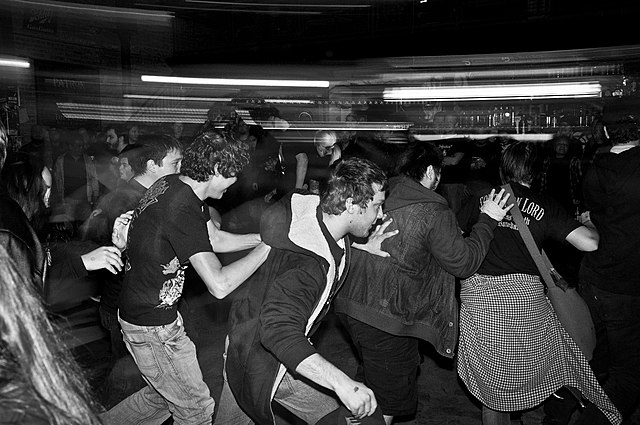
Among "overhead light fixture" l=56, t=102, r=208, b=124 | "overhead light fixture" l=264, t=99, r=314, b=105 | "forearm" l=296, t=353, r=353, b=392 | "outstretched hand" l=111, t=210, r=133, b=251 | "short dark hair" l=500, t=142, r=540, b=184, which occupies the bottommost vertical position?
"forearm" l=296, t=353, r=353, b=392

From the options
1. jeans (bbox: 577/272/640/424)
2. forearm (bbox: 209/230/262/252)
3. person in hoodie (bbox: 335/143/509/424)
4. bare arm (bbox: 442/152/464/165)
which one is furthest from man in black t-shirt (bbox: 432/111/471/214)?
forearm (bbox: 209/230/262/252)

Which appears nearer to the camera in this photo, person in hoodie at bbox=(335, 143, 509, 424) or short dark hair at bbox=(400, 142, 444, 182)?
person in hoodie at bbox=(335, 143, 509, 424)

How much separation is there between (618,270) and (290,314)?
8.52ft

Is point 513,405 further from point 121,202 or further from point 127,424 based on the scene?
point 121,202

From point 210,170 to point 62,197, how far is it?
21.7 ft

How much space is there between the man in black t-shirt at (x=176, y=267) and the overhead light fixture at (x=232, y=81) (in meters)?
13.3

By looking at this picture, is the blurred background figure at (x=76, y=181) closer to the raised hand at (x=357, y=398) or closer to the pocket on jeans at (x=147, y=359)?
the pocket on jeans at (x=147, y=359)

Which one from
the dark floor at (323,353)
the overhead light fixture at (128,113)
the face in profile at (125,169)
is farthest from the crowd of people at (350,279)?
the overhead light fixture at (128,113)

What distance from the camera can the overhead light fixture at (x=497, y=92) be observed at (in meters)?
12.5

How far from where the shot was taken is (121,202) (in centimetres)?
434

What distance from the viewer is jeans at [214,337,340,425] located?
11.4 feet

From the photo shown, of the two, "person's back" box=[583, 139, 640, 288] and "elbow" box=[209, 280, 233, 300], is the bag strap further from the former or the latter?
"elbow" box=[209, 280, 233, 300]

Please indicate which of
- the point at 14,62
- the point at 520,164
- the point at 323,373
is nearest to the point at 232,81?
the point at 14,62

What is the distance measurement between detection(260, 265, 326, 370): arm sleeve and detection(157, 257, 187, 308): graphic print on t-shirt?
720 millimetres
